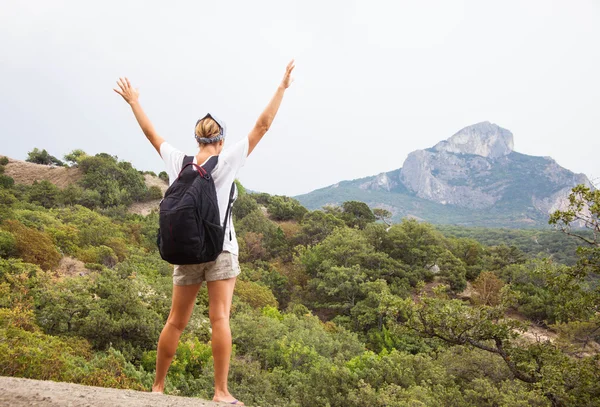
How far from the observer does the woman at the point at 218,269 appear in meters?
2.15

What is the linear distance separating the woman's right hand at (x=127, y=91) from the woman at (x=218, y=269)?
52cm

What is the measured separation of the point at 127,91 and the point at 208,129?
83cm

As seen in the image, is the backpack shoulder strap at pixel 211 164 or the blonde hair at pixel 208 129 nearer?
the backpack shoulder strap at pixel 211 164

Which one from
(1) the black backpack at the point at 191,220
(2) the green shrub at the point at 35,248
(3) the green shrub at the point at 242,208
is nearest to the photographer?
(1) the black backpack at the point at 191,220

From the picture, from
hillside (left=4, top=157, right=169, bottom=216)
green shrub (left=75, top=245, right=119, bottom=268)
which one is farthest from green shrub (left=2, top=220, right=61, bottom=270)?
hillside (left=4, top=157, right=169, bottom=216)

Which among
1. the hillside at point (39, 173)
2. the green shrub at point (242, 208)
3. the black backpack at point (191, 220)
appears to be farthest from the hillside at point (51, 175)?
the black backpack at point (191, 220)

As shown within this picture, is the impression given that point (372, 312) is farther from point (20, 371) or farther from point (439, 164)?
point (439, 164)

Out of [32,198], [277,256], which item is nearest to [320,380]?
[277,256]

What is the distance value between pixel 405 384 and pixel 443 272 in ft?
54.4

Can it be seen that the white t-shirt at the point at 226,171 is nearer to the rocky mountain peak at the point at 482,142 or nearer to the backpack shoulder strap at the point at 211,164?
the backpack shoulder strap at the point at 211,164

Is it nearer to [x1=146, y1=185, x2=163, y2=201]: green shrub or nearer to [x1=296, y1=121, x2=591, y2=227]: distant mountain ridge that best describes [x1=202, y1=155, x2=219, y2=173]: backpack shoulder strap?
[x1=146, y1=185, x2=163, y2=201]: green shrub

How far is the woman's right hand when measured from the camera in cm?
262

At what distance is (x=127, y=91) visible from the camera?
2.64m

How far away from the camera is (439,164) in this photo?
182875 millimetres
